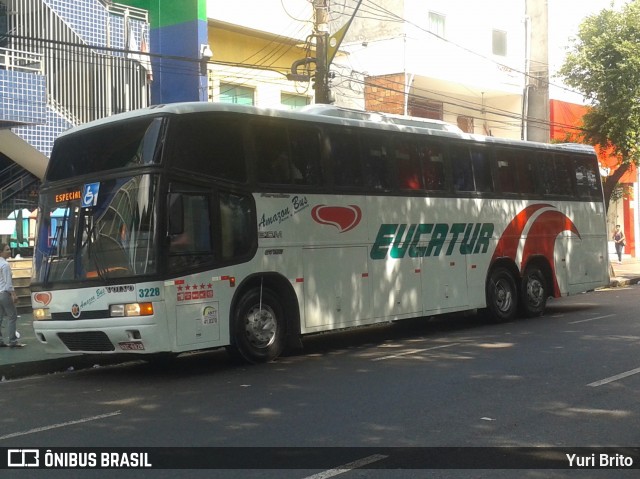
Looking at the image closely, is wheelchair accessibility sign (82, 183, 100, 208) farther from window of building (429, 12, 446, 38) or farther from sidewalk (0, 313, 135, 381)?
window of building (429, 12, 446, 38)

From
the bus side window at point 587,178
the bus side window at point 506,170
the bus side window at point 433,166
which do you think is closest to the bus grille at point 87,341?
the bus side window at point 433,166

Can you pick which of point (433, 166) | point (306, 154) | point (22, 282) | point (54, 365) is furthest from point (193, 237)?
point (22, 282)

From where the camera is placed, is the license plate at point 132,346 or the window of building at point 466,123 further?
the window of building at point 466,123

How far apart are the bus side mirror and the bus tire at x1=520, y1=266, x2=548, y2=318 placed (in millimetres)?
8571

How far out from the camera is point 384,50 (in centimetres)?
2762

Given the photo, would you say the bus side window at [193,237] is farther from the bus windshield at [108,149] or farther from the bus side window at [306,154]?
the bus side window at [306,154]

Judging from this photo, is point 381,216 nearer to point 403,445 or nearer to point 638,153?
point 403,445

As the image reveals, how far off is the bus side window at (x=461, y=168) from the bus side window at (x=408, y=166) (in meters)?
1.06

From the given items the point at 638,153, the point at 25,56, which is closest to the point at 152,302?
the point at 25,56

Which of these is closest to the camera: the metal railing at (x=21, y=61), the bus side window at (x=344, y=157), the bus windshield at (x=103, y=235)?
the bus windshield at (x=103, y=235)

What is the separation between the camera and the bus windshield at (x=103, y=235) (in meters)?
9.76

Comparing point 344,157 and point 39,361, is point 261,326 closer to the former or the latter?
point 344,157

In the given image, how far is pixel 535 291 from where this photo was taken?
16.5 meters

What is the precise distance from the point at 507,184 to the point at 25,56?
1245 cm
